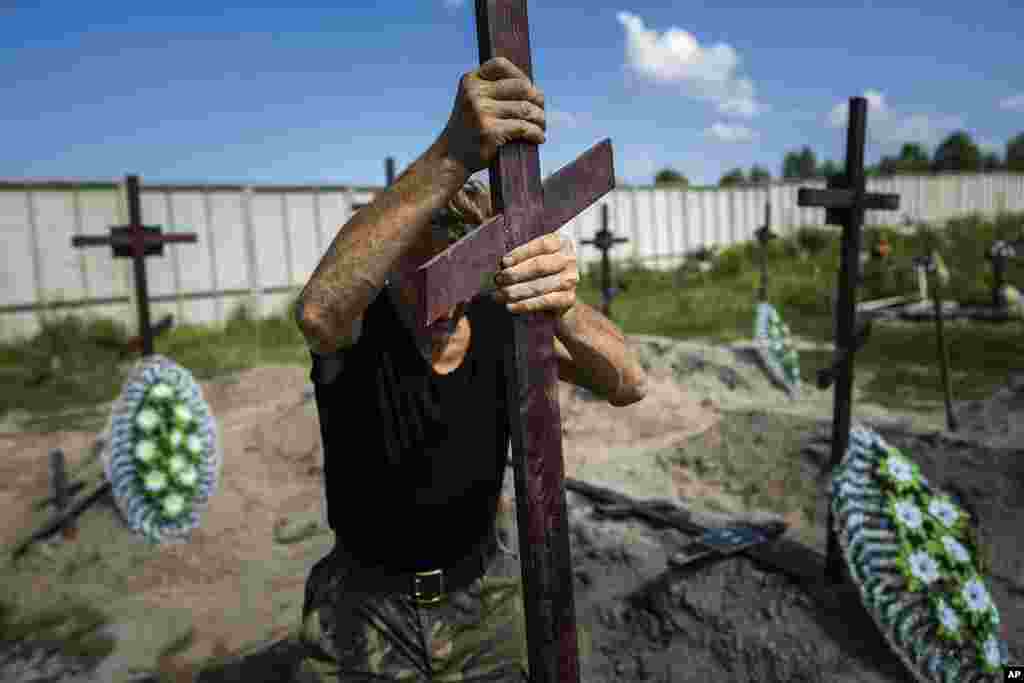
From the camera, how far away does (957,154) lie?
54344 millimetres

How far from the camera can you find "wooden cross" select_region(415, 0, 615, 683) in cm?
123

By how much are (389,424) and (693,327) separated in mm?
11510

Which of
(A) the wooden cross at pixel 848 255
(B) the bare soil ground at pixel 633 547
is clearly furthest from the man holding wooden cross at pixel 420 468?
(A) the wooden cross at pixel 848 255

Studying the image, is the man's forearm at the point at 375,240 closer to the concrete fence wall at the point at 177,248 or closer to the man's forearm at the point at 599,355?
the man's forearm at the point at 599,355

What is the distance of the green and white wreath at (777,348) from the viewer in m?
7.88

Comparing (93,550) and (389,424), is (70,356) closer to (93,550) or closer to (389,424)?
(93,550)

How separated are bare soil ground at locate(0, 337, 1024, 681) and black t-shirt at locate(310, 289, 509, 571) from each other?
69.2 inches

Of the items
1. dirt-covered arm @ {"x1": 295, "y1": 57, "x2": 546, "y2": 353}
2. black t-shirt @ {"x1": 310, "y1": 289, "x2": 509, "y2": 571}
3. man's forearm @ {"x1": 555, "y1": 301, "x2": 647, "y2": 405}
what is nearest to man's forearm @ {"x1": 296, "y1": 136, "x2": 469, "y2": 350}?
dirt-covered arm @ {"x1": 295, "y1": 57, "x2": 546, "y2": 353}

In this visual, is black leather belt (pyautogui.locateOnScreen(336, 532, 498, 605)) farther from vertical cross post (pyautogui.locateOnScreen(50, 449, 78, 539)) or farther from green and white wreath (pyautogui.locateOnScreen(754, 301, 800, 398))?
green and white wreath (pyautogui.locateOnScreen(754, 301, 800, 398))

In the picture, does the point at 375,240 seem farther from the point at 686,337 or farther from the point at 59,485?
the point at 686,337

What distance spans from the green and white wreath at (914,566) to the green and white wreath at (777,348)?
485cm

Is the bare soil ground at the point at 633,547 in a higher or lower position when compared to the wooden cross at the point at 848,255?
lower

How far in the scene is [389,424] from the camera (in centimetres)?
173

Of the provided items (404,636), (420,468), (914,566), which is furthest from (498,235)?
(914,566)
